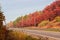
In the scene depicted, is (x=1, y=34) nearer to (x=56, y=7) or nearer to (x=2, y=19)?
(x=2, y=19)

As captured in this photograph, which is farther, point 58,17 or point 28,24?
point 28,24

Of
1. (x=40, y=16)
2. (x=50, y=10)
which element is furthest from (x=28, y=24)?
(x=50, y=10)

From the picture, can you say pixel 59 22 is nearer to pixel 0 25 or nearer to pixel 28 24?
pixel 28 24

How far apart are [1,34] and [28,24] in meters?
113

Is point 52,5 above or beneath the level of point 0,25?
above

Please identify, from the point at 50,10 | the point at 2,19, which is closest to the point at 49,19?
the point at 50,10

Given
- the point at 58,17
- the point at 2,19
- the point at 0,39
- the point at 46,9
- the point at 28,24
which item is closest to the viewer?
the point at 0,39

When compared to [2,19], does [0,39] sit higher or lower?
lower

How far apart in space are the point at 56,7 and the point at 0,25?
9491 cm

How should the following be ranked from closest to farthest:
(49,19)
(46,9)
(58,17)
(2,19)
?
(2,19), (58,17), (49,19), (46,9)

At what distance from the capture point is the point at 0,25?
20.4 m

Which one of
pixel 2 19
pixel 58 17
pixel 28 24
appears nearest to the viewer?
pixel 2 19

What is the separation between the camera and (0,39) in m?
19.3

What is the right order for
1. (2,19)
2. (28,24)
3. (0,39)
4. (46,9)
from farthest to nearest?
1. (28,24)
2. (46,9)
3. (2,19)
4. (0,39)
